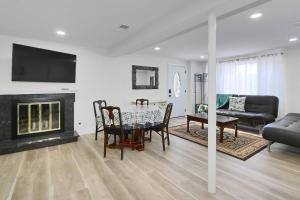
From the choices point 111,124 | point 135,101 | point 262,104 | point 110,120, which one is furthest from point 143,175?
point 262,104

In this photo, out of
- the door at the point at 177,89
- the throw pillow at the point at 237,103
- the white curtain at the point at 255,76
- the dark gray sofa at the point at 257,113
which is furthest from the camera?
the door at the point at 177,89

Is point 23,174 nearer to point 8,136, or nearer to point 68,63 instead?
point 8,136

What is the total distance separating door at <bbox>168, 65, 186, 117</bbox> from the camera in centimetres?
630

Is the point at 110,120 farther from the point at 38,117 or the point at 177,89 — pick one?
the point at 177,89

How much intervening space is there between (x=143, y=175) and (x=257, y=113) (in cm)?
398

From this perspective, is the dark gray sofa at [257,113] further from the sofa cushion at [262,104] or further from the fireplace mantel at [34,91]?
the fireplace mantel at [34,91]

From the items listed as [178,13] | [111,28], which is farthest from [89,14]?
[178,13]

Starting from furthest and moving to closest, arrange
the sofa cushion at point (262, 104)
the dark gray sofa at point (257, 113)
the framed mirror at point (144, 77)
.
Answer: the framed mirror at point (144, 77) < the sofa cushion at point (262, 104) < the dark gray sofa at point (257, 113)

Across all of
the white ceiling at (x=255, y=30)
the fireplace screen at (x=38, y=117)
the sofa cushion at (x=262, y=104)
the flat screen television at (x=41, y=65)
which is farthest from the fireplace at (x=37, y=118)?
the sofa cushion at (x=262, y=104)

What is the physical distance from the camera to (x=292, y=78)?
4688 mm

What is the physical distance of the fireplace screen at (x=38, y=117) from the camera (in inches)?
139

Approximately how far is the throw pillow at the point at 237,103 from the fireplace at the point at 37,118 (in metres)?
4.99

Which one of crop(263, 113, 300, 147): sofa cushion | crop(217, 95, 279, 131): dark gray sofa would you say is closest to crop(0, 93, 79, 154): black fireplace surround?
crop(263, 113, 300, 147): sofa cushion

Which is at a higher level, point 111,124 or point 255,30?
point 255,30
